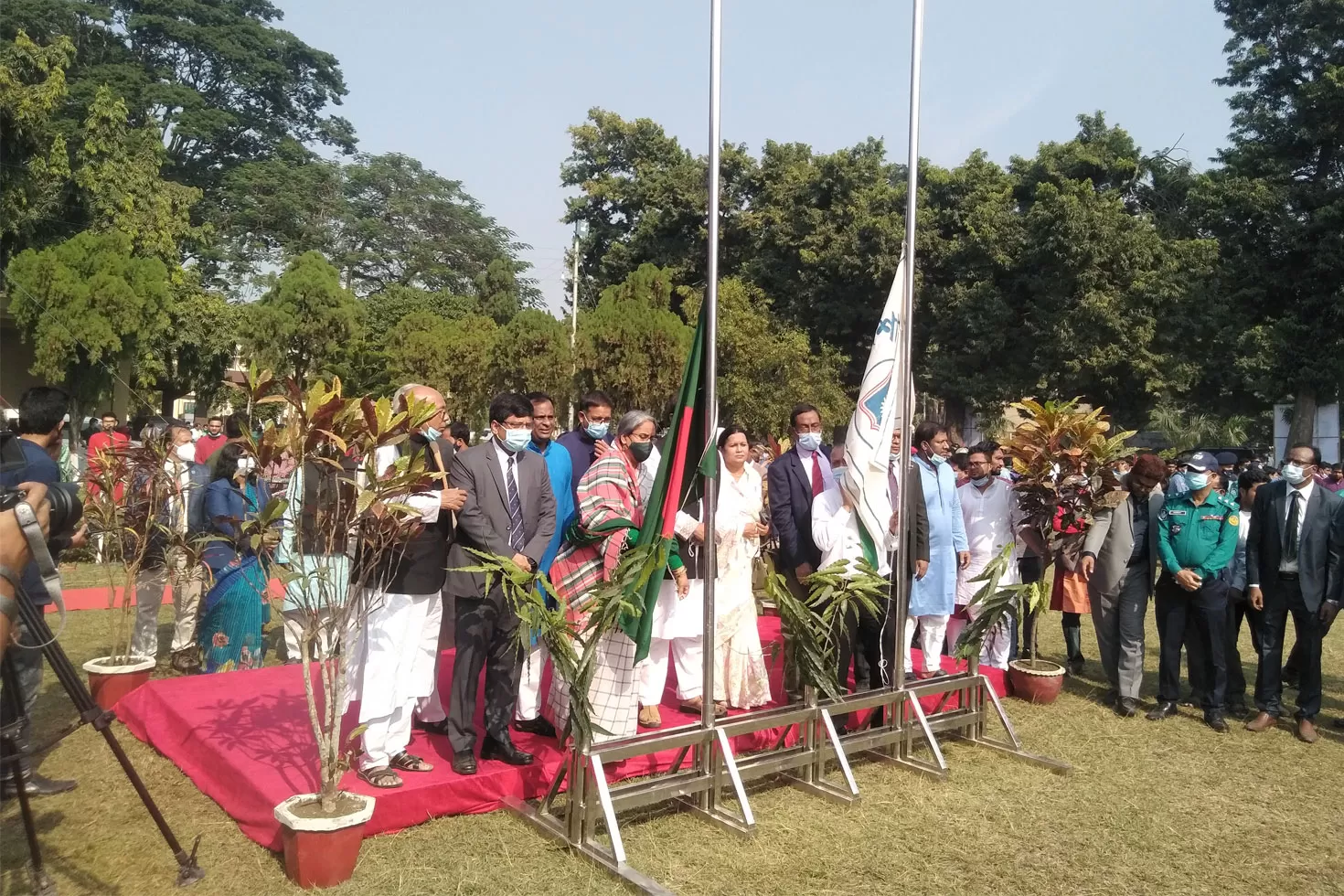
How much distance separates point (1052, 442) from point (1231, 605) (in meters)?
1.66

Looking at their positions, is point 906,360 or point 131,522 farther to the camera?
point 131,522

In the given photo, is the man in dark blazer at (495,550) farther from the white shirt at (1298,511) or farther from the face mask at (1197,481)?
the white shirt at (1298,511)

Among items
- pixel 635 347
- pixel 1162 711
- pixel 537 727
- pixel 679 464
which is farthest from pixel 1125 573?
pixel 635 347

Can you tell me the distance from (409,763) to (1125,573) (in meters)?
4.75

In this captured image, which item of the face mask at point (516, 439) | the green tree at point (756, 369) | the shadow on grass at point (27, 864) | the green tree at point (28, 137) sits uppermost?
the green tree at point (28, 137)

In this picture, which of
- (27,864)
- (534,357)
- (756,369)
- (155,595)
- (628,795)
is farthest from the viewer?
(534,357)

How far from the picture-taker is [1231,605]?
685 centimetres

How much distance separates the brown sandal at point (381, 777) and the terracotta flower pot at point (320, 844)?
492 millimetres

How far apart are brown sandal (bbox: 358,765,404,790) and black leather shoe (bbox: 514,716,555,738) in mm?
941

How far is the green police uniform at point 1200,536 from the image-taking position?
631cm

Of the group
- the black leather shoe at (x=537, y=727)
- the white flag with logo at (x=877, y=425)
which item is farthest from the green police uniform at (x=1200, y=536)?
the black leather shoe at (x=537, y=727)

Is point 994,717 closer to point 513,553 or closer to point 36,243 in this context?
point 513,553

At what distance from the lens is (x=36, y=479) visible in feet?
12.4

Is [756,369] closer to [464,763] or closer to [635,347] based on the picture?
[635,347]
